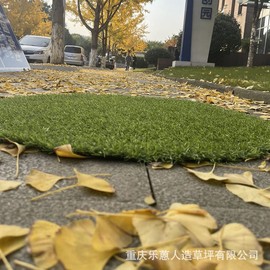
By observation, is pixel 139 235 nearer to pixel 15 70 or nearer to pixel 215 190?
pixel 215 190

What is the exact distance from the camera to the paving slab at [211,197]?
45.8 inches

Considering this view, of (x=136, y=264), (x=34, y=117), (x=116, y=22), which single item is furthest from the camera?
(x=116, y=22)

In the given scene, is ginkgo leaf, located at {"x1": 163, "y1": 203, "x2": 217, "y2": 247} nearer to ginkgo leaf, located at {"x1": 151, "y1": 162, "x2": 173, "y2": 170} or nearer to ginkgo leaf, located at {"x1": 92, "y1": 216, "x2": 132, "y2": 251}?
ginkgo leaf, located at {"x1": 92, "y1": 216, "x2": 132, "y2": 251}

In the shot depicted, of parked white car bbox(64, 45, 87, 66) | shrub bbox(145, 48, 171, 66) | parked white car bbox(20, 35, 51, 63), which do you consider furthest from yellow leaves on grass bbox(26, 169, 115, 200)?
shrub bbox(145, 48, 171, 66)

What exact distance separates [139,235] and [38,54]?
1947cm

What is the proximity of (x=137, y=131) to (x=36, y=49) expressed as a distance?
18462 mm

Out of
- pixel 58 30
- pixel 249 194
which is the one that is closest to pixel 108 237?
pixel 249 194

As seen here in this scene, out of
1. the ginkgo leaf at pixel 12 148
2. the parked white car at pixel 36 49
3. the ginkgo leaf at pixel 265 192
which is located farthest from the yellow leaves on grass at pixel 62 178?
the parked white car at pixel 36 49

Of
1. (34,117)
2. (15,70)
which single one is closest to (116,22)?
(15,70)

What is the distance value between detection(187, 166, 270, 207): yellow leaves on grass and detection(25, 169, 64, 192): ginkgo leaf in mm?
565

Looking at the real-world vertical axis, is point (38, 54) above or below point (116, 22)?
below

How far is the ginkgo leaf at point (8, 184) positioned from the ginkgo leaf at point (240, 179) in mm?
808

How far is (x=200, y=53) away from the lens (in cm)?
1830

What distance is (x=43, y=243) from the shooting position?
936 millimetres
